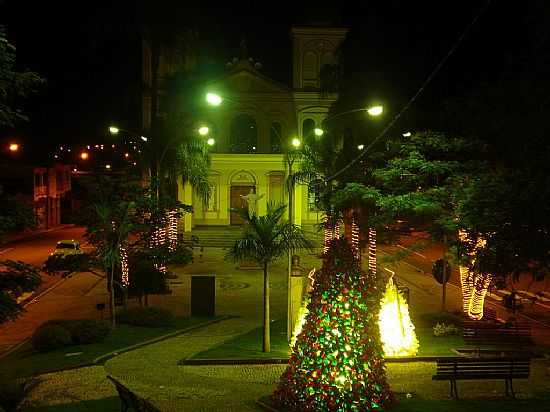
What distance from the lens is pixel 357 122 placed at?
32.6 metres

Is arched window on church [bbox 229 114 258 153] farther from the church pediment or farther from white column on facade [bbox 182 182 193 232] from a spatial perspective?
white column on facade [bbox 182 182 193 232]

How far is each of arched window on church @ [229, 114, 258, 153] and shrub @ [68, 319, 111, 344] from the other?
31531 mm

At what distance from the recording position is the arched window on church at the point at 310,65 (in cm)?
4744

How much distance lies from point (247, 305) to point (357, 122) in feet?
40.1

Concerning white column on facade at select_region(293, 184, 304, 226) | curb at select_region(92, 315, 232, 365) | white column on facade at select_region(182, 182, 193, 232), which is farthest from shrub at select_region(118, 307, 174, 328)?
white column on facade at select_region(293, 184, 304, 226)

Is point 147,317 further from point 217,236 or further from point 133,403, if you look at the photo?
point 217,236

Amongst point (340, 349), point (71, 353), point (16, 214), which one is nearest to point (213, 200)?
point (71, 353)

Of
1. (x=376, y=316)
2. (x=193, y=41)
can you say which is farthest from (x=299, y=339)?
(x=193, y=41)

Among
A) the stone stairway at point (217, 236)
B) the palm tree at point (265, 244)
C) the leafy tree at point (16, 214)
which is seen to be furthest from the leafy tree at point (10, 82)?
the stone stairway at point (217, 236)

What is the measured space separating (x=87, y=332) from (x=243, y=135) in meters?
32.5

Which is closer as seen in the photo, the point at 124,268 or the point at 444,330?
the point at 444,330

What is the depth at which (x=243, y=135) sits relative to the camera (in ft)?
161

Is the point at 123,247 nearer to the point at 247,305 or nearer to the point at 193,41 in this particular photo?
the point at 247,305

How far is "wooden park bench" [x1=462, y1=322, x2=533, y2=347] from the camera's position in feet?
55.1
